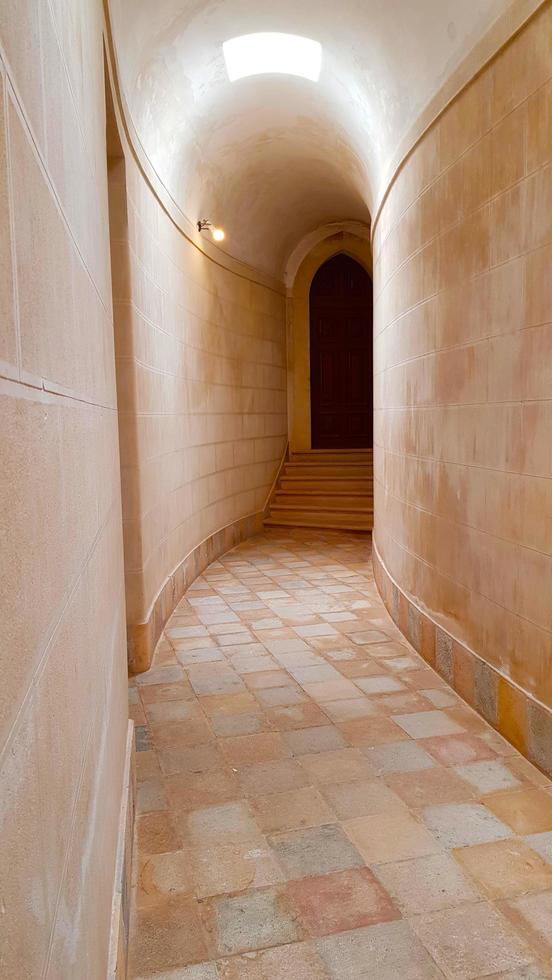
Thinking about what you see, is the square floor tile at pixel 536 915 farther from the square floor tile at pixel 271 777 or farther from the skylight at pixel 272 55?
the skylight at pixel 272 55

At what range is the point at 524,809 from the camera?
2824 mm

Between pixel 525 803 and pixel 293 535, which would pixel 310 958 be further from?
pixel 293 535

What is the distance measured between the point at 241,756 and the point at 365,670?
1320 millimetres

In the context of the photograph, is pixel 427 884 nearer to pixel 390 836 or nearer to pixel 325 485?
pixel 390 836

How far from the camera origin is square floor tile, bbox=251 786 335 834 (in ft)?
9.06

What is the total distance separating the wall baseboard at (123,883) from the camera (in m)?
1.71

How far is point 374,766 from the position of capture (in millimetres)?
3211

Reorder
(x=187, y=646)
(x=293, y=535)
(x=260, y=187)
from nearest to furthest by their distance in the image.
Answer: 1. (x=187, y=646)
2. (x=260, y=187)
3. (x=293, y=535)

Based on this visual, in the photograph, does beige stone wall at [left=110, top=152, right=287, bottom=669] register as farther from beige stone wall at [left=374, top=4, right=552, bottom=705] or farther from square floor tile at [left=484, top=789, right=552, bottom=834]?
square floor tile at [left=484, top=789, right=552, bottom=834]

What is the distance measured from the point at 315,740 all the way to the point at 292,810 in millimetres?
636

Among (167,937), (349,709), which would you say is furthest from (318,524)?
(167,937)

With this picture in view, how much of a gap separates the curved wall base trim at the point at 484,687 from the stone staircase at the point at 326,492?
14.8 ft

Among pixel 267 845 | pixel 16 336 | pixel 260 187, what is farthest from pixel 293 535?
pixel 16 336

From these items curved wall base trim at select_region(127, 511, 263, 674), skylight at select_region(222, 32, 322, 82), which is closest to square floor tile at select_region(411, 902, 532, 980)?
curved wall base trim at select_region(127, 511, 263, 674)
